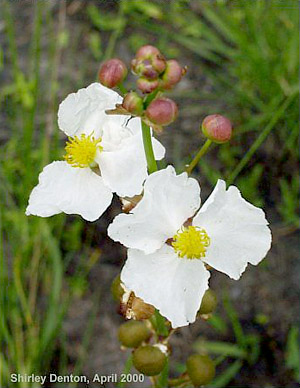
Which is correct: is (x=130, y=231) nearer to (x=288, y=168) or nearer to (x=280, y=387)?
(x=280, y=387)

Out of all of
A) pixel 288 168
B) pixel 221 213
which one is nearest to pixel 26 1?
pixel 288 168

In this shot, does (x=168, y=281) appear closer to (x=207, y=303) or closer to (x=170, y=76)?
(x=207, y=303)

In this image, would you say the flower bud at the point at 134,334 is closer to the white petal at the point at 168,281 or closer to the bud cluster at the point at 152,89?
the white petal at the point at 168,281

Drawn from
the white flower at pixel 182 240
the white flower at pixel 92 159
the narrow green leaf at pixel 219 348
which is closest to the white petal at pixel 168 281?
the white flower at pixel 182 240

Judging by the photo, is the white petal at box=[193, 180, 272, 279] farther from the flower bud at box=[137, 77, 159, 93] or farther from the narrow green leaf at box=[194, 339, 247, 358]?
the narrow green leaf at box=[194, 339, 247, 358]

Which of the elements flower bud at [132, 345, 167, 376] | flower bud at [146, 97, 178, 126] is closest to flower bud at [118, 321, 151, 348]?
flower bud at [132, 345, 167, 376]
